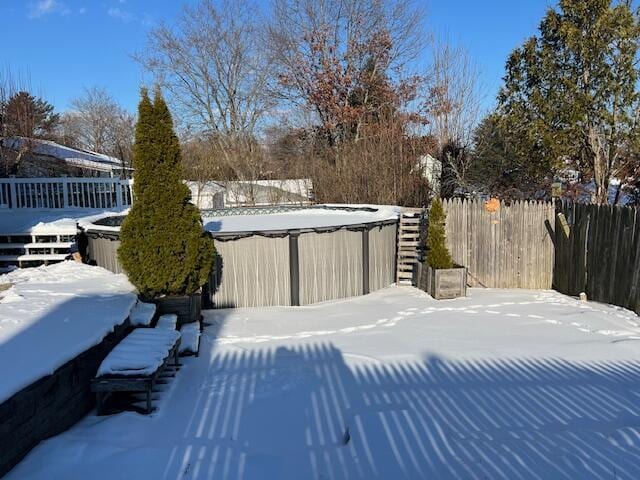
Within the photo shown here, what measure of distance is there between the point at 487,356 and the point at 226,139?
72.0ft

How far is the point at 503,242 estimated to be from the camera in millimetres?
8500

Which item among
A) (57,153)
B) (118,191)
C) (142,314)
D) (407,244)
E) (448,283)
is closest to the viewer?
(142,314)

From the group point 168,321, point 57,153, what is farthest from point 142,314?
point 57,153

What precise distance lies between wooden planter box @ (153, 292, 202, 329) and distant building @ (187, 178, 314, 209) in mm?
10801

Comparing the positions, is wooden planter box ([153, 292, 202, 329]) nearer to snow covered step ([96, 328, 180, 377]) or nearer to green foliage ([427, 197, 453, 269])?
snow covered step ([96, 328, 180, 377])

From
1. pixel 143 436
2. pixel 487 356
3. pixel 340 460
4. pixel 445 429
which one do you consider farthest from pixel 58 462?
pixel 487 356

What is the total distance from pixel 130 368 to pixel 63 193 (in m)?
9.86

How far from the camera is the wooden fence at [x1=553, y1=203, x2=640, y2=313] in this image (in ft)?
20.9

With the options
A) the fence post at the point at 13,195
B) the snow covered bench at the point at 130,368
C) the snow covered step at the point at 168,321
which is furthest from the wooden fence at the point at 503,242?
the fence post at the point at 13,195

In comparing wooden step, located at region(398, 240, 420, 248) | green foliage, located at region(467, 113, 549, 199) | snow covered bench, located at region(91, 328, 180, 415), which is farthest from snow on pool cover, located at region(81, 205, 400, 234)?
green foliage, located at region(467, 113, 549, 199)

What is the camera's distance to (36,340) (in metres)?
3.30

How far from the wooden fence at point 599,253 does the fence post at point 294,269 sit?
456 centimetres

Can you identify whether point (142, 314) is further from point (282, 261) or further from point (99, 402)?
point (282, 261)

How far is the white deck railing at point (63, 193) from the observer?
1127cm
